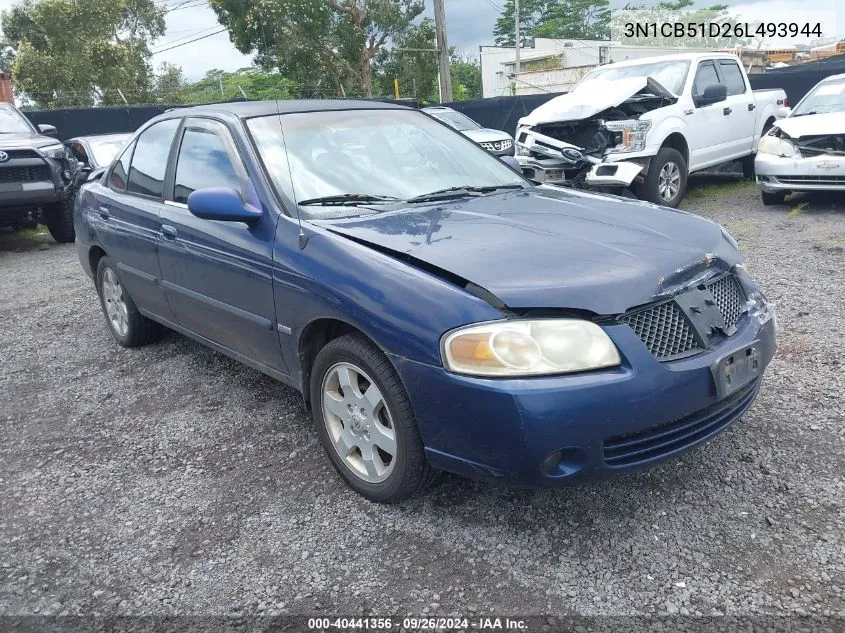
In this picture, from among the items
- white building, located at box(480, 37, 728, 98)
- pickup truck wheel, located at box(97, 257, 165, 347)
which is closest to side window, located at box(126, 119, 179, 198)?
pickup truck wheel, located at box(97, 257, 165, 347)

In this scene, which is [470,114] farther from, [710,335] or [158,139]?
[710,335]

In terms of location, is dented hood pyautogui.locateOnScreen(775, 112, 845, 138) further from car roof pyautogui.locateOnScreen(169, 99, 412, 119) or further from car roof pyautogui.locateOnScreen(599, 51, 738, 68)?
car roof pyautogui.locateOnScreen(169, 99, 412, 119)

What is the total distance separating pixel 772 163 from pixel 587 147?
2123 mm

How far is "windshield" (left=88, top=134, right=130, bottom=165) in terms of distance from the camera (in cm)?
1020

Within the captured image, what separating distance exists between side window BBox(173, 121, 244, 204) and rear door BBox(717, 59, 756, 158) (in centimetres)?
767

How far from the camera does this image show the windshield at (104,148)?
10203 millimetres

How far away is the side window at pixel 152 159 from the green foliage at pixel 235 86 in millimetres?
27930

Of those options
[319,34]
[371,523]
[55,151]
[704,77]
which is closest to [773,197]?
[704,77]

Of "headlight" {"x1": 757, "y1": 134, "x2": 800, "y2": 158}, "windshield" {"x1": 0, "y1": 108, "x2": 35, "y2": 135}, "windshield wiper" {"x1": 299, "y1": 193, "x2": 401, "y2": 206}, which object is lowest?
"headlight" {"x1": 757, "y1": 134, "x2": 800, "y2": 158}

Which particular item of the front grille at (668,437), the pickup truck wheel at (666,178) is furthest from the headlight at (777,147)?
the front grille at (668,437)

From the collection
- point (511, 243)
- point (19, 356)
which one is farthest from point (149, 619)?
point (19, 356)

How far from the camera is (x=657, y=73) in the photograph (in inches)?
356

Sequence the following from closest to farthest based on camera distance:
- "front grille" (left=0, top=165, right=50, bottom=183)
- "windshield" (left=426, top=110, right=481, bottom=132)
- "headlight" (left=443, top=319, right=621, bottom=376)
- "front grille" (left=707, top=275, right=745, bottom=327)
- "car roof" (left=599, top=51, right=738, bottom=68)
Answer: "headlight" (left=443, top=319, right=621, bottom=376) < "front grille" (left=707, top=275, right=745, bottom=327) < "front grille" (left=0, top=165, right=50, bottom=183) < "car roof" (left=599, top=51, right=738, bottom=68) < "windshield" (left=426, top=110, right=481, bottom=132)

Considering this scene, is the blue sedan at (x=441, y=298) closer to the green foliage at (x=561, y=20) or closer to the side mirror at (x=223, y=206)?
the side mirror at (x=223, y=206)
